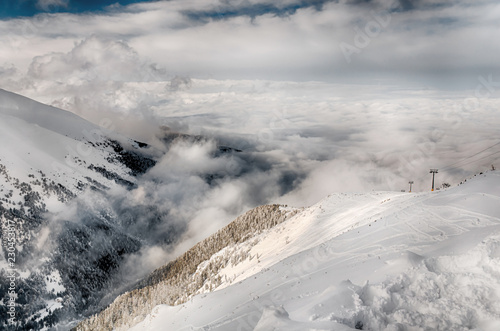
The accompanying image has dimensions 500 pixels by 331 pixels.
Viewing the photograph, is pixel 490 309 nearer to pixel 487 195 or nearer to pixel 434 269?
pixel 434 269

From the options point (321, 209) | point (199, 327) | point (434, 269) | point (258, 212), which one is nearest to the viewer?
point (434, 269)

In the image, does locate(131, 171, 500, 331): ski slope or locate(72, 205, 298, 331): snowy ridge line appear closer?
locate(131, 171, 500, 331): ski slope

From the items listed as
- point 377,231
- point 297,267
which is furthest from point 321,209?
point 297,267

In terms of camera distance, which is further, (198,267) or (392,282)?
(198,267)

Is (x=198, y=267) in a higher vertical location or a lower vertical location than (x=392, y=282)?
lower

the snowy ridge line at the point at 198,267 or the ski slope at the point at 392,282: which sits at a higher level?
the ski slope at the point at 392,282

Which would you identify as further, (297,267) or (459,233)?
(297,267)

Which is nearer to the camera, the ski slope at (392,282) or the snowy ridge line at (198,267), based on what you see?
the ski slope at (392,282)

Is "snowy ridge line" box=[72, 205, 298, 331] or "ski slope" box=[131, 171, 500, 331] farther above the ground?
"ski slope" box=[131, 171, 500, 331]
